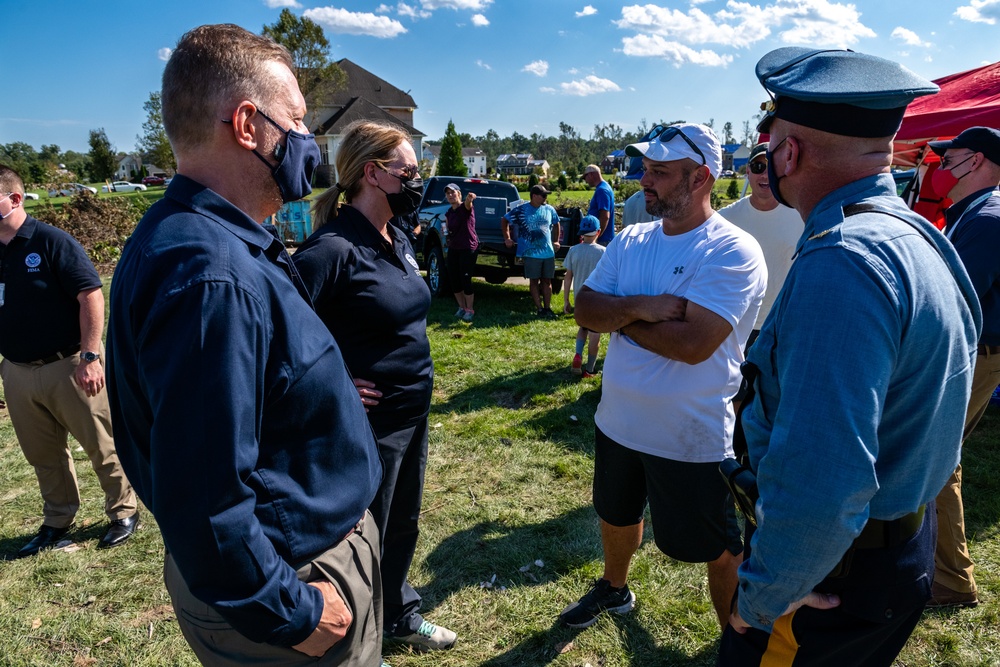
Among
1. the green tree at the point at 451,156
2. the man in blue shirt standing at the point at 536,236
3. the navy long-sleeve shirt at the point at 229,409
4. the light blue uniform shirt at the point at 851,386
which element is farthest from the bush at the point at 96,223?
the green tree at the point at 451,156

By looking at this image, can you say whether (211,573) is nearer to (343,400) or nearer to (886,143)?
(343,400)

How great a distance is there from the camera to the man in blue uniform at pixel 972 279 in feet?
10.0

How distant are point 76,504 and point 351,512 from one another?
3.41 m

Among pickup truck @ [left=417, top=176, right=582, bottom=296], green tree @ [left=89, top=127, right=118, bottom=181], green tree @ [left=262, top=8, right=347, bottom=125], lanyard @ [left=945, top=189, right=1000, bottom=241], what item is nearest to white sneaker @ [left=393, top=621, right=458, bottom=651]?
lanyard @ [left=945, top=189, right=1000, bottom=241]

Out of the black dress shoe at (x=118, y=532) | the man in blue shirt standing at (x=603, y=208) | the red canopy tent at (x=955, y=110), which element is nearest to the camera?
the black dress shoe at (x=118, y=532)

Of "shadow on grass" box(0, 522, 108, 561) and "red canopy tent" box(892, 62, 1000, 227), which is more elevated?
"red canopy tent" box(892, 62, 1000, 227)

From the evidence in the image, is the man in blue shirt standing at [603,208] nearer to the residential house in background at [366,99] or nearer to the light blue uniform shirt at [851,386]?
the light blue uniform shirt at [851,386]

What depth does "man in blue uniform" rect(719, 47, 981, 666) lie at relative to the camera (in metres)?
1.23

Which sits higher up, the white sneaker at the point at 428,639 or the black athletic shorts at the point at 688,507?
the black athletic shorts at the point at 688,507

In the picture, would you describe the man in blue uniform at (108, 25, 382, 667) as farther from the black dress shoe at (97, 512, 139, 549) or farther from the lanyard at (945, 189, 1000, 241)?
the lanyard at (945, 189, 1000, 241)

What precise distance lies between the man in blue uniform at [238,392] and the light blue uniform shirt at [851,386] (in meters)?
1.02

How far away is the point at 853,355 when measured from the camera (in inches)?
47.8

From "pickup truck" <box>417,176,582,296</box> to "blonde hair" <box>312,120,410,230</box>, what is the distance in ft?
22.2

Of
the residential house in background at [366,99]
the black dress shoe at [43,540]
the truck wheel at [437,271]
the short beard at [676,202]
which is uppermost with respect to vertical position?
the residential house in background at [366,99]
